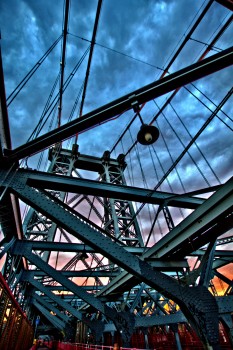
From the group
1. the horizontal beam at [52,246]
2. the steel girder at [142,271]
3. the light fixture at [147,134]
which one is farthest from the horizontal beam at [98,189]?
the horizontal beam at [52,246]

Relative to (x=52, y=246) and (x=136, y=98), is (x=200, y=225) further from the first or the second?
(x=52, y=246)

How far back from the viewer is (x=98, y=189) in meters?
4.89

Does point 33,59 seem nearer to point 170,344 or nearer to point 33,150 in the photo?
point 33,150

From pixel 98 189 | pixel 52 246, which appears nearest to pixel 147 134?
pixel 98 189

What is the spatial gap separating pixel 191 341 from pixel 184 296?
18431 mm

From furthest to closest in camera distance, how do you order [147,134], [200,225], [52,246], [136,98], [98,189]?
[52,246] → [98,189] → [200,225] → [136,98] → [147,134]

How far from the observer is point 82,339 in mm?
16031

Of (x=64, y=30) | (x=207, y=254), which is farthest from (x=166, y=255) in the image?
(x=64, y=30)

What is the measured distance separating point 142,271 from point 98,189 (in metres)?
2.12

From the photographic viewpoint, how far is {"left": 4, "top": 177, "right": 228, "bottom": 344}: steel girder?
3.64 metres

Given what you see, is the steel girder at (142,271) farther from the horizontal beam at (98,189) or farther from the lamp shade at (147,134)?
the lamp shade at (147,134)

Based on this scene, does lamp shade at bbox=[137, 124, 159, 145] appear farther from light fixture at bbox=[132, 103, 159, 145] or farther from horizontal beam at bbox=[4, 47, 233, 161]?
horizontal beam at bbox=[4, 47, 233, 161]

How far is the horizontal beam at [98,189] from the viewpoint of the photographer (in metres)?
4.54

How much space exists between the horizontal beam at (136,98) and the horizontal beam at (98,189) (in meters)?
0.72
